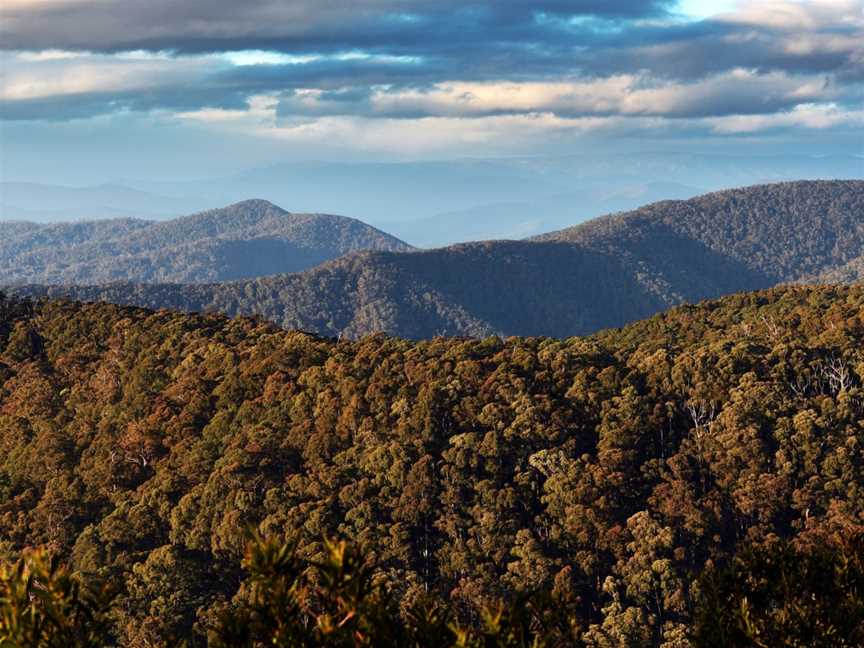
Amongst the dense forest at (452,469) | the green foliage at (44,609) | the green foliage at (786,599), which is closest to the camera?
the green foliage at (44,609)

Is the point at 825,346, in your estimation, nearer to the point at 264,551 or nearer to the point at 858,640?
the point at 858,640

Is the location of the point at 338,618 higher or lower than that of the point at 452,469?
higher

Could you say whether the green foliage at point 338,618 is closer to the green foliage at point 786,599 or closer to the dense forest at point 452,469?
the green foliage at point 786,599

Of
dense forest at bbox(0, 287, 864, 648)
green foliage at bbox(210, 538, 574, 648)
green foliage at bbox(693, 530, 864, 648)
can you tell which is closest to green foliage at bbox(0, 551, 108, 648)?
green foliage at bbox(210, 538, 574, 648)

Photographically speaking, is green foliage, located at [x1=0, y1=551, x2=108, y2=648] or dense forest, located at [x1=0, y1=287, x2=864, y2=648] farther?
dense forest, located at [x1=0, y1=287, x2=864, y2=648]

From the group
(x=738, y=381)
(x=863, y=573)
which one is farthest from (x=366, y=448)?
(x=863, y=573)

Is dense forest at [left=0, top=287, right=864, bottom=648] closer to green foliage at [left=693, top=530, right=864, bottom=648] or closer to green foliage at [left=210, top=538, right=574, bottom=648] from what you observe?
green foliage at [left=693, top=530, right=864, bottom=648]

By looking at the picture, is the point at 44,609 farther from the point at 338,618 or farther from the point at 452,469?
the point at 452,469

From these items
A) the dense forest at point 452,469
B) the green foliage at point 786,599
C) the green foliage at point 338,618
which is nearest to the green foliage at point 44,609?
the green foliage at point 338,618

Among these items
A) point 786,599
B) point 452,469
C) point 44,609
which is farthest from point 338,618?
point 452,469
